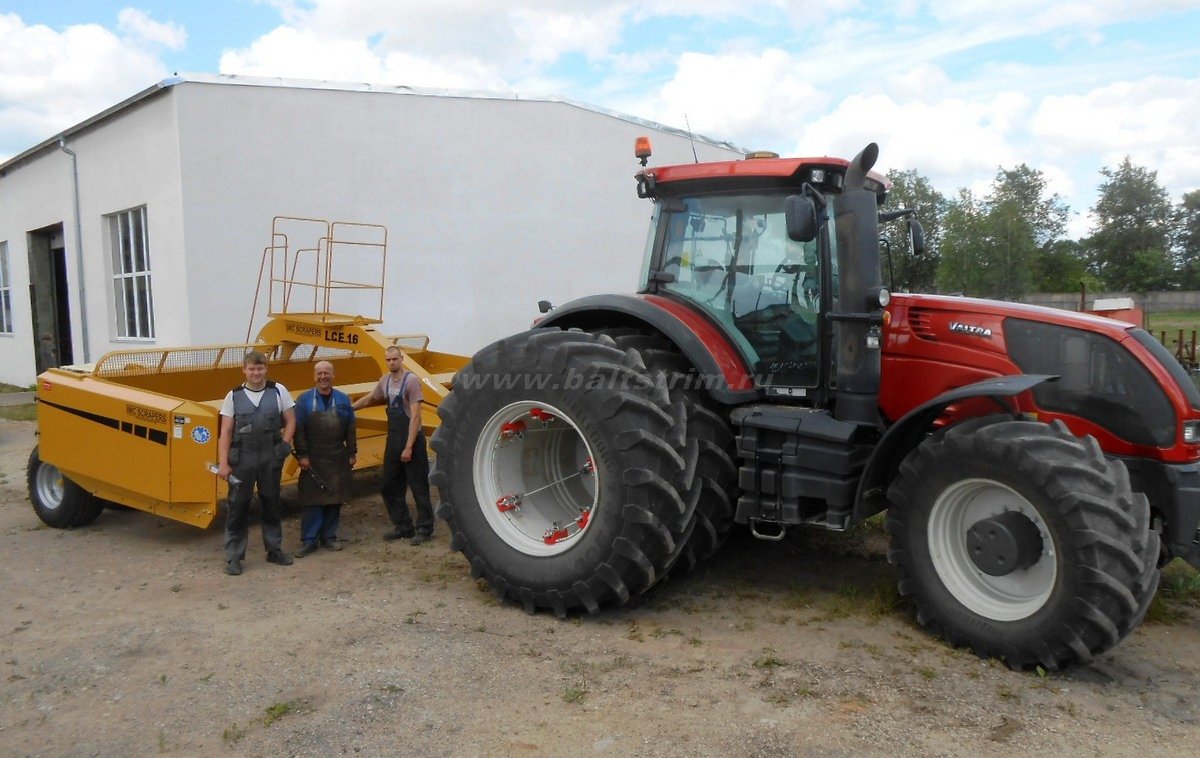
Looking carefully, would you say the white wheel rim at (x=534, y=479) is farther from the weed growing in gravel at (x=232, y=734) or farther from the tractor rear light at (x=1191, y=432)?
the tractor rear light at (x=1191, y=432)

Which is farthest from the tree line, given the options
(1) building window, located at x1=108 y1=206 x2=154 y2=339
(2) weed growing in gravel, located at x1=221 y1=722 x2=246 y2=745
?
(1) building window, located at x1=108 y1=206 x2=154 y2=339

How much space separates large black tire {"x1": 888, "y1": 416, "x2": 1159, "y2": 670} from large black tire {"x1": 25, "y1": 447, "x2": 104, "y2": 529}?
5.44 m

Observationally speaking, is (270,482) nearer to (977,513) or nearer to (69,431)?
(69,431)

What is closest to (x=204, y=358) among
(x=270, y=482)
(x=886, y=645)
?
(x=270, y=482)

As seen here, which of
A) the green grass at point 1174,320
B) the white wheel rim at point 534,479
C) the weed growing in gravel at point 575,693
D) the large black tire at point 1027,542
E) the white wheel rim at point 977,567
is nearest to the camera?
the large black tire at point 1027,542

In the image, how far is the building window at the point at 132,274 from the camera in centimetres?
1143

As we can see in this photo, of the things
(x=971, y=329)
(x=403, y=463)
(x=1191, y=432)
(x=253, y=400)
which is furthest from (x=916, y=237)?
(x=253, y=400)

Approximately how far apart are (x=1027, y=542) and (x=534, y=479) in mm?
2496

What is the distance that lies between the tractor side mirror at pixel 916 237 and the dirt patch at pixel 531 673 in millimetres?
1811

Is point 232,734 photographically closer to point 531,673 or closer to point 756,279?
point 531,673

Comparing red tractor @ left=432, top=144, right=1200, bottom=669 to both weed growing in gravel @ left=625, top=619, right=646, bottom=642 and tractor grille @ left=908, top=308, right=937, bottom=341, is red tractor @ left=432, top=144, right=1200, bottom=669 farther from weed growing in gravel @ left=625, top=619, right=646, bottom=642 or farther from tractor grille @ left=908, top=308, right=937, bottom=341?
weed growing in gravel @ left=625, top=619, right=646, bottom=642

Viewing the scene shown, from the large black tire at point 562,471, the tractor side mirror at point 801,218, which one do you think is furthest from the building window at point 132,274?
the tractor side mirror at point 801,218

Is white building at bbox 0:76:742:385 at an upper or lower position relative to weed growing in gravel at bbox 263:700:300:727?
upper

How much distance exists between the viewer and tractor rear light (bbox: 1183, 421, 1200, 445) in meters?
3.85
